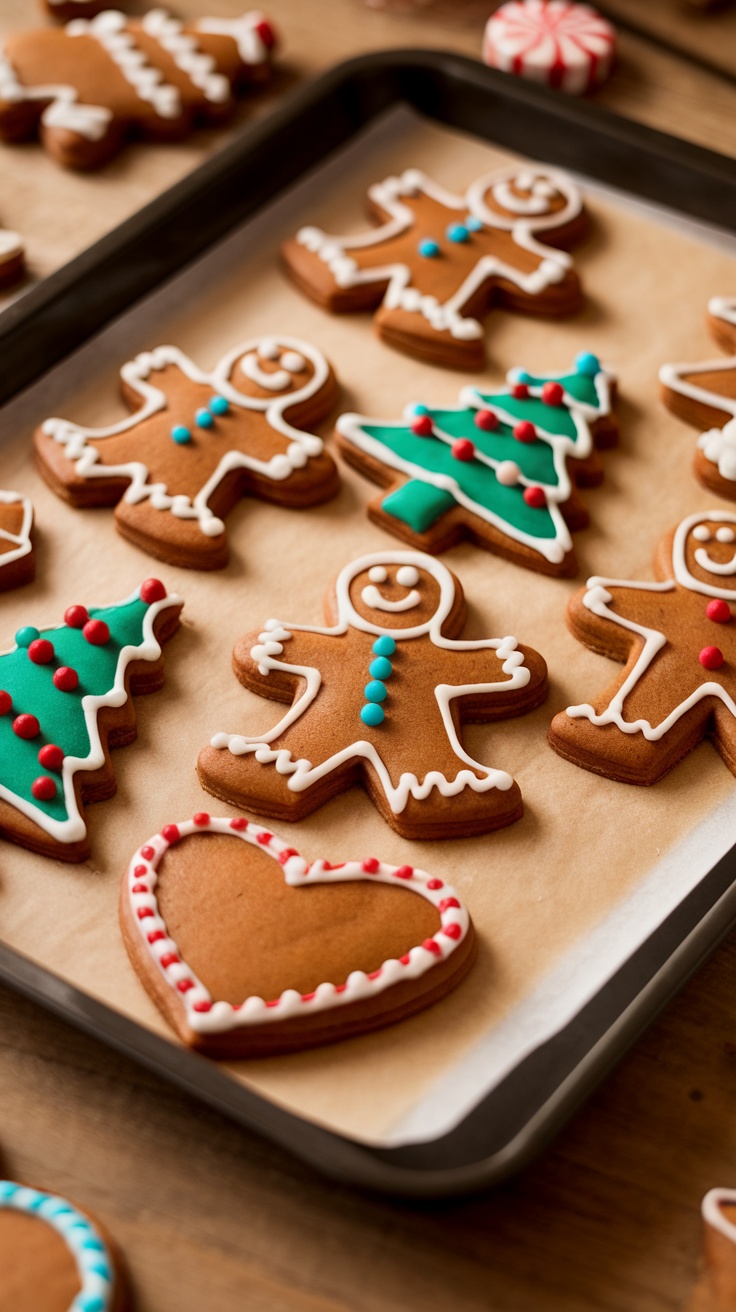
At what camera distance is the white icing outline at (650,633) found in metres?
1.82

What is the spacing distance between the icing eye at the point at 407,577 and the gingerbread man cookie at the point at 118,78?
1.00 m

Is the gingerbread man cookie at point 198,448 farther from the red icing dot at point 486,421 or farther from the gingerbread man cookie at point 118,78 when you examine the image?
the gingerbread man cookie at point 118,78

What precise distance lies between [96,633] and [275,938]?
18.5 inches

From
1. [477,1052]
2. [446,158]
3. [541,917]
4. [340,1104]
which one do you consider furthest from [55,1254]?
[446,158]

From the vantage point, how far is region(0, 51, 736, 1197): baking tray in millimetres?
1438

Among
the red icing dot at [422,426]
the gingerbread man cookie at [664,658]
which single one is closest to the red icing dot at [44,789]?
the gingerbread man cookie at [664,658]

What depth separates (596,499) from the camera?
212 cm

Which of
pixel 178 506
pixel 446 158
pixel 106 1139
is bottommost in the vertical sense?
pixel 106 1139

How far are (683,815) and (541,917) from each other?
0.24 meters

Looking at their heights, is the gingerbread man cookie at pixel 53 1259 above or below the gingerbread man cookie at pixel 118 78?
below

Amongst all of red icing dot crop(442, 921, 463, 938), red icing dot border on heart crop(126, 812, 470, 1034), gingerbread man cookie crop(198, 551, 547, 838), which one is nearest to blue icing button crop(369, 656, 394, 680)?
gingerbread man cookie crop(198, 551, 547, 838)

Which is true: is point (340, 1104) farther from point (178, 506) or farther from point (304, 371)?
point (304, 371)

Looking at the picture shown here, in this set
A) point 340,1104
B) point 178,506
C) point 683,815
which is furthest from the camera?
point 178,506

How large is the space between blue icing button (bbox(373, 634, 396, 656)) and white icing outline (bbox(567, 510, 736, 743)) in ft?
0.77
